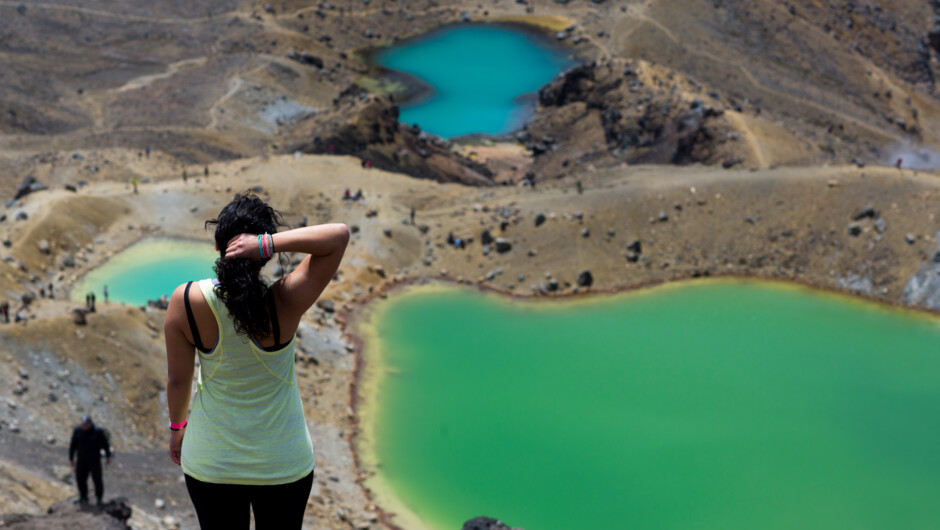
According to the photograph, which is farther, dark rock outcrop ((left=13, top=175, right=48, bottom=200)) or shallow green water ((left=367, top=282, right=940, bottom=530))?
dark rock outcrop ((left=13, top=175, right=48, bottom=200))

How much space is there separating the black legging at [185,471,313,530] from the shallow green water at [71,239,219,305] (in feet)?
70.7

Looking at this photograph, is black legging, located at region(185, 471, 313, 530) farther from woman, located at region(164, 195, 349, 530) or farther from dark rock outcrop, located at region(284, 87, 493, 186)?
dark rock outcrop, located at region(284, 87, 493, 186)

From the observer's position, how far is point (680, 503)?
17.8 metres

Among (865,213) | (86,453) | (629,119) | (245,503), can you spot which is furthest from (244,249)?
(629,119)

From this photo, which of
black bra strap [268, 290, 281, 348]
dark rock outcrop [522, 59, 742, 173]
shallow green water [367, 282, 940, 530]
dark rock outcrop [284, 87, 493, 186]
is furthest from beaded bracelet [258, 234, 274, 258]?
dark rock outcrop [284, 87, 493, 186]

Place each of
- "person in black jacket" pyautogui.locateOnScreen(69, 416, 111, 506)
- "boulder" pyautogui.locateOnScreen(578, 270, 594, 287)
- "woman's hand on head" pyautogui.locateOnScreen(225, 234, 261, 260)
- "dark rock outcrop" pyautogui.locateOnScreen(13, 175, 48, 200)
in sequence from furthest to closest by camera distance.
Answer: "dark rock outcrop" pyautogui.locateOnScreen(13, 175, 48, 200) → "boulder" pyautogui.locateOnScreen(578, 270, 594, 287) → "person in black jacket" pyautogui.locateOnScreen(69, 416, 111, 506) → "woman's hand on head" pyautogui.locateOnScreen(225, 234, 261, 260)

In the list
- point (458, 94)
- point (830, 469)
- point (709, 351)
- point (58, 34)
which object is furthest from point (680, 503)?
point (58, 34)

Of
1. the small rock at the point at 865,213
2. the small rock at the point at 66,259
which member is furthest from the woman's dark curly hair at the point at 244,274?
the small rock at the point at 865,213

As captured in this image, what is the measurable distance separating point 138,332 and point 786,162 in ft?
88.8

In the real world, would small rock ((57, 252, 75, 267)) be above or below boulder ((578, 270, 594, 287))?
above

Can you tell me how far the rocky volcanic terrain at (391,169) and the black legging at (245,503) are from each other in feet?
24.4

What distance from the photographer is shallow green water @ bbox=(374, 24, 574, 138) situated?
57.6 m

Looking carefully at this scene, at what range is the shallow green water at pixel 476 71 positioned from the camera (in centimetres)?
5762

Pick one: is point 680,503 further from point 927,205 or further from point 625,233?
point 927,205
